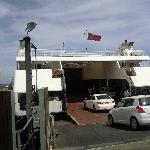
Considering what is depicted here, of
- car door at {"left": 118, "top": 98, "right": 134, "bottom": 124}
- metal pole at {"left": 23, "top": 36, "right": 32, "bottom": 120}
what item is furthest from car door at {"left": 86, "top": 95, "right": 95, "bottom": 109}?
metal pole at {"left": 23, "top": 36, "right": 32, "bottom": 120}

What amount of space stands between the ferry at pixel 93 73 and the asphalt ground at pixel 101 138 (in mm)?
8174

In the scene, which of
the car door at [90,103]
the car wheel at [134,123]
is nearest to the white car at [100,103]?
the car door at [90,103]

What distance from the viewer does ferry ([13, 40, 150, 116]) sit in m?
30.2

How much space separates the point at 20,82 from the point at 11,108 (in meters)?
20.2

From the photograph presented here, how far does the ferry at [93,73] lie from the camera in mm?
30250

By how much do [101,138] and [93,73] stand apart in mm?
25492

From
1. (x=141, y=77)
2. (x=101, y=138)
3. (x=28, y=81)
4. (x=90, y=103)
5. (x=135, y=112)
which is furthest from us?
(x=141, y=77)

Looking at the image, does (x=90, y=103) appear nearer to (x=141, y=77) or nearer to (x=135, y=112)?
(x=141, y=77)

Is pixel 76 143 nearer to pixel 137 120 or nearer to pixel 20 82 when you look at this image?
pixel 137 120

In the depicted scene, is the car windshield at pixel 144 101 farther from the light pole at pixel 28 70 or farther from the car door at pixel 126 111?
the light pole at pixel 28 70

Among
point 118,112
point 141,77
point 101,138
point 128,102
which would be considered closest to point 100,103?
point 141,77

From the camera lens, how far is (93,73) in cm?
4294

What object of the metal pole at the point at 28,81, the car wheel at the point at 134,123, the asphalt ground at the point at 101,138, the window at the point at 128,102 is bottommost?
the asphalt ground at the point at 101,138

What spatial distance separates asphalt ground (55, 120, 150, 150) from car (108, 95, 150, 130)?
0.36 metres
